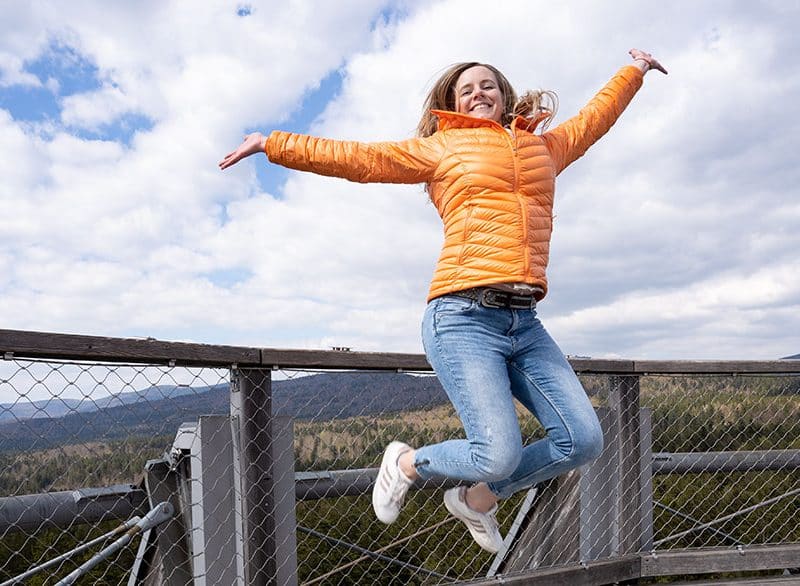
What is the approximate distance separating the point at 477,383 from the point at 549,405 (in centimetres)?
22

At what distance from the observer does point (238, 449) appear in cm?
221

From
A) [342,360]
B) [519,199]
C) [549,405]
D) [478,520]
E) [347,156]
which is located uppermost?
[347,156]

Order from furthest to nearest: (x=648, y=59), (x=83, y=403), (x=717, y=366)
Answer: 1. (x=717, y=366)
2. (x=648, y=59)
3. (x=83, y=403)

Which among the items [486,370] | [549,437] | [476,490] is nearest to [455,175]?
[486,370]

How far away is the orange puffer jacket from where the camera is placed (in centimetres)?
198

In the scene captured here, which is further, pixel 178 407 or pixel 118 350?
pixel 178 407

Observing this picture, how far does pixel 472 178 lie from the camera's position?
2049 mm

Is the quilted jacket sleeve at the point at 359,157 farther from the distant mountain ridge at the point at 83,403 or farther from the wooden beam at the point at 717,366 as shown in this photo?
the wooden beam at the point at 717,366

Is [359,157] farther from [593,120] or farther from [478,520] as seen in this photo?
[478,520]

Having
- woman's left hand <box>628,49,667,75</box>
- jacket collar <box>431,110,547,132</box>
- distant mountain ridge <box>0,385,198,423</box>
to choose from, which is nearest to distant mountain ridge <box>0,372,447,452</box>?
distant mountain ridge <box>0,385,198,423</box>

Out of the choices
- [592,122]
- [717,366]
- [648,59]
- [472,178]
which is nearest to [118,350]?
[472,178]

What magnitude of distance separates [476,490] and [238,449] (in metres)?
0.68

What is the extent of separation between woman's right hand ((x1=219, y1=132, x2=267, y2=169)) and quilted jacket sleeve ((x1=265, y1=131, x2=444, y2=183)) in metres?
0.03

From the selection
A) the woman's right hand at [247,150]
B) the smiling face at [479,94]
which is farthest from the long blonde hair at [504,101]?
the woman's right hand at [247,150]
